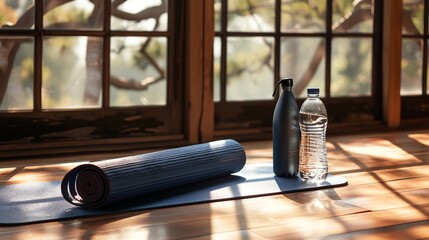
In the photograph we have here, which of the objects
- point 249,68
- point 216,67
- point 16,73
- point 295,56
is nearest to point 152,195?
point 16,73

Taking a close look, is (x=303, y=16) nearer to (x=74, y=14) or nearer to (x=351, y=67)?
(x=351, y=67)

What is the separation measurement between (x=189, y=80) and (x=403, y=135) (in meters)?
1.13

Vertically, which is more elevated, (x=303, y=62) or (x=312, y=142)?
(x=303, y=62)

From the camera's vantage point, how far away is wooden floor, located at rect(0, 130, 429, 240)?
1803 mm

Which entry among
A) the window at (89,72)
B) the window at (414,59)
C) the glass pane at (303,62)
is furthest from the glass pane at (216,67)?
the window at (414,59)

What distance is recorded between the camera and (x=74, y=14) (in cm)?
307

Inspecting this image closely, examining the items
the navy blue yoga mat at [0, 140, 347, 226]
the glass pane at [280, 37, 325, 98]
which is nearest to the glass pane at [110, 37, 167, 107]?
the glass pane at [280, 37, 325, 98]

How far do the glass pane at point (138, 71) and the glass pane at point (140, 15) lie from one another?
51 millimetres

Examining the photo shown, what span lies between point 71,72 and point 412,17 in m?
1.91

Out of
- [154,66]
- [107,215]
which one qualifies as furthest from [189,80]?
[107,215]

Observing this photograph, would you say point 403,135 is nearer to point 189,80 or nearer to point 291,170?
point 189,80

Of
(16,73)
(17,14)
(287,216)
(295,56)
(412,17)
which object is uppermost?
(412,17)

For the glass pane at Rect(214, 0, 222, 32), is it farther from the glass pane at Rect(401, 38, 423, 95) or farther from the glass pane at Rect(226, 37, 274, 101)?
the glass pane at Rect(401, 38, 423, 95)

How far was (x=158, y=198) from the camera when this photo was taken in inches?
85.8
